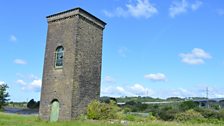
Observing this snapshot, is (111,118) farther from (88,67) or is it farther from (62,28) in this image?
(62,28)

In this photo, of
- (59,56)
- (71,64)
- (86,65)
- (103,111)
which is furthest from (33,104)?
(103,111)

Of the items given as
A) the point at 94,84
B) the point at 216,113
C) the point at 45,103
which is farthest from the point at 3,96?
the point at 216,113

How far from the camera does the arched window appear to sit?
23.2 meters

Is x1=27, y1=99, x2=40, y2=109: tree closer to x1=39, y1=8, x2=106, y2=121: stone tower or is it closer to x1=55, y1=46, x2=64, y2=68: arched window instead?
x1=39, y1=8, x2=106, y2=121: stone tower

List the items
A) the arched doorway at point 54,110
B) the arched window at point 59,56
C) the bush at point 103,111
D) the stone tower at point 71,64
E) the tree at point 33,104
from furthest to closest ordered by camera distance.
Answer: the tree at point 33,104 → the arched window at point 59,56 → the arched doorway at point 54,110 → the stone tower at point 71,64 → the bush at point 103,111

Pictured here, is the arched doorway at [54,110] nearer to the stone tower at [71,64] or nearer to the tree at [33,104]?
the stone tower at [71,64]

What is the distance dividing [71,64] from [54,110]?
3.69 m

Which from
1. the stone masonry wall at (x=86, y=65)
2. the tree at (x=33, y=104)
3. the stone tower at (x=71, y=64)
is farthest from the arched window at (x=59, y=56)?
the tree at (x=33, y=104)

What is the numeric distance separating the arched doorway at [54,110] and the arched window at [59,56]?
2736mm

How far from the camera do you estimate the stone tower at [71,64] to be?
21.9 metres

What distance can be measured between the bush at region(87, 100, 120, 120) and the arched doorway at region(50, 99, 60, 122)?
97.4 inches

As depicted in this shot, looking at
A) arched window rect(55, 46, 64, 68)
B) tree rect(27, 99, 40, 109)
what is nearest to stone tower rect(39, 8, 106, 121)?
arched window rect(55, 46, 64, 68)

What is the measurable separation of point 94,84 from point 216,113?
15504 millimetres

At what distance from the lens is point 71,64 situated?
22.1m
